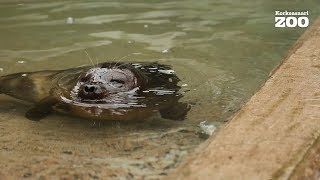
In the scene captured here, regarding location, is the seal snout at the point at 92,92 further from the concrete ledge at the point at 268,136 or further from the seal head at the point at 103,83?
the concrete ledge at the point at 268,136

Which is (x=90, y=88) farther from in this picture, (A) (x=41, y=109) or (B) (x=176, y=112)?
(B) (x=176, y=112)

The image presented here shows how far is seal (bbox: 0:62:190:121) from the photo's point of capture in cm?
380

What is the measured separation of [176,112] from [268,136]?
1258 millimetres

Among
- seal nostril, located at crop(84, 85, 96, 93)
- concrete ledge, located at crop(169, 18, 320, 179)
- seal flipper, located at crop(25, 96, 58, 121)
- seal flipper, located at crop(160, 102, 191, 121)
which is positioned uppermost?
seal nostril, located at crop(84, 85, 96, 93)

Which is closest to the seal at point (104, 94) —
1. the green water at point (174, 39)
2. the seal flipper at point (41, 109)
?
the seal flipper at point (41, 109)

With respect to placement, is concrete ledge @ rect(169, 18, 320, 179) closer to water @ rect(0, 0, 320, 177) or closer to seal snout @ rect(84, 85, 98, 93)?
water @ rect(0, 0, 320, 177)

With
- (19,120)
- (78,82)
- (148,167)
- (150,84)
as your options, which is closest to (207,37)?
(150,84)

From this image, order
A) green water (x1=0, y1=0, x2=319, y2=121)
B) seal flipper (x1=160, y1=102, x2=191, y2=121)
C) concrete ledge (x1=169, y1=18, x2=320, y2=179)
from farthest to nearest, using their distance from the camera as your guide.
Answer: green water (x1=0, y1=0, x2=319, y2=121)
seal flipper (x1=160, y1=102, x2=191, y2=121)
concrete ledge (x1=169, y1=18, x2=320, y2=179)

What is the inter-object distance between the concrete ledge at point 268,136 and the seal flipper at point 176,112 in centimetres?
72

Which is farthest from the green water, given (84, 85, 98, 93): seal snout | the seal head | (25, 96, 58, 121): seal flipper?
(25, 96, 58, 121): seal flipper

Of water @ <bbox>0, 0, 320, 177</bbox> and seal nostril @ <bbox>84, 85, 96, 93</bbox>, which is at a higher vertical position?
seal nostril @ <bbox>84, 85, 96, 93</bbox>

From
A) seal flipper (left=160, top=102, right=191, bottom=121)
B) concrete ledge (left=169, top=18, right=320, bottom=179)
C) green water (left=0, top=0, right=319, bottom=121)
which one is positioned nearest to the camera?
concrete ledge (left=169, top=18, right=320, bottom=179)

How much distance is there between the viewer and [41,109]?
13.0 feet

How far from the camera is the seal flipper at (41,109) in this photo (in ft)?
12.7
